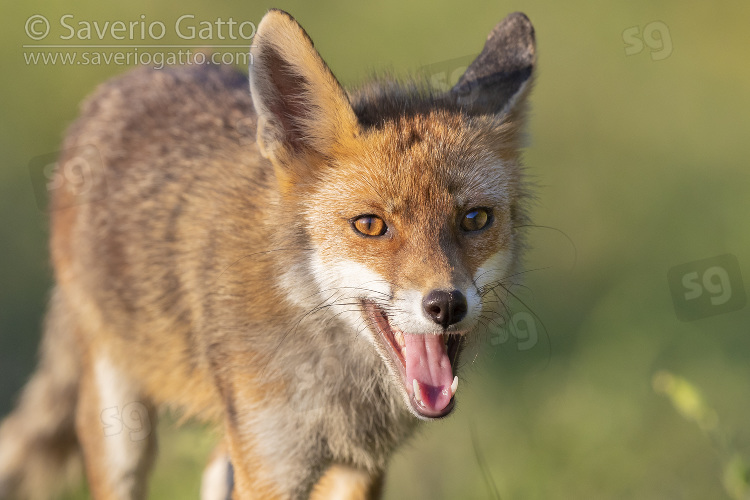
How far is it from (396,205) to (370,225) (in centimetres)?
16

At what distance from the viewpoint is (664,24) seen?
11492 mm

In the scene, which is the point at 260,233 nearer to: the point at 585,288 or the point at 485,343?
the point at 485,343

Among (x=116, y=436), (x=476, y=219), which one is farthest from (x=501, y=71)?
(x=116, y=436)

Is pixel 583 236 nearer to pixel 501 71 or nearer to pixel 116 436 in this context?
pixel 501 71

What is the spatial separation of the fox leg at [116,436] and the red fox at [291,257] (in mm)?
15

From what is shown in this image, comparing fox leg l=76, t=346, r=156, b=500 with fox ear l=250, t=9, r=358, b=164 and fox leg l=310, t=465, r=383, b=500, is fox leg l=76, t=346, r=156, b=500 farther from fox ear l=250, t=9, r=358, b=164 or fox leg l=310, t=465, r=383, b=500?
fox ear l=250, t=9, r=358, b=164

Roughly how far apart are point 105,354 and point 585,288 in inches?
215

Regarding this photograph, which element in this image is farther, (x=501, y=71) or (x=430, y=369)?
(x=501, y=71)

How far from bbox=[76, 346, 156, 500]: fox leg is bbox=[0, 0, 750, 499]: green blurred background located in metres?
0.59

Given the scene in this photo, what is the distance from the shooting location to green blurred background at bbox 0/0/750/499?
7.16m

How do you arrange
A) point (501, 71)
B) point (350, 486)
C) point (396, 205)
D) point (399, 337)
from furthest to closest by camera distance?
point (350, 486), point (501, 71), point (399, 337), point (396, 205)

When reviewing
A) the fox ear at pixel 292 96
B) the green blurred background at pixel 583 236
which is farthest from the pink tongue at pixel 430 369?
the fox ear at pixel 292 96

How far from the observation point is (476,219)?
434 centimetres

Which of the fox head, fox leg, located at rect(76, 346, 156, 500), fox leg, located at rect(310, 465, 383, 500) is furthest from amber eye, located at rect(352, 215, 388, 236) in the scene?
fox leg, located at rect(76, 346, 156, 500)
